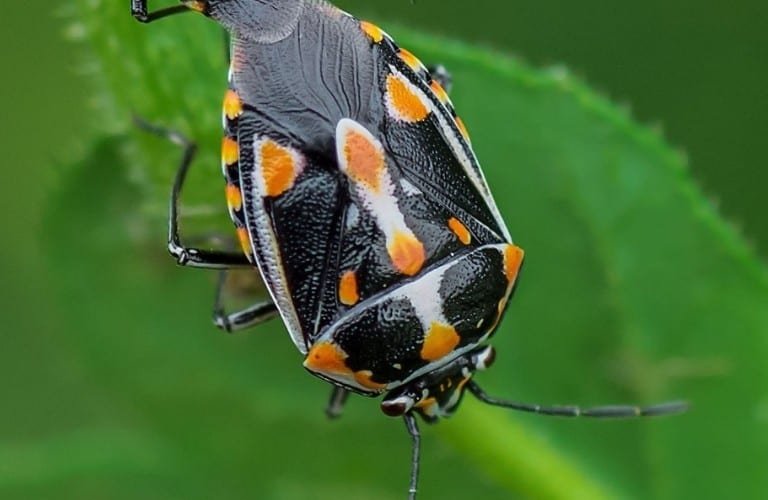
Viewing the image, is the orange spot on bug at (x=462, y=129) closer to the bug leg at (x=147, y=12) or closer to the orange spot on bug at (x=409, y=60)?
the orange spot on bug at (x=409, y=60)

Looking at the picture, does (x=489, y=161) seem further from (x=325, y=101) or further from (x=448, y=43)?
(x=325, y=101)

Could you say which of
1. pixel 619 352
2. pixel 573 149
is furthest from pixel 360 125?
pixel 619 352

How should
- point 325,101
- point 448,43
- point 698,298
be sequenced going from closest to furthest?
point 325,101 → point 448,43 → point 698,298

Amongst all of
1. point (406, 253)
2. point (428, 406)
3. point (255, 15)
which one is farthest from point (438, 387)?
point (255, 15)

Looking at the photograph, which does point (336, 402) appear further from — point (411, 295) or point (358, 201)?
point (358, 201)

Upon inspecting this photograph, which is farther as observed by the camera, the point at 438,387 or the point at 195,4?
the point at 438,387
